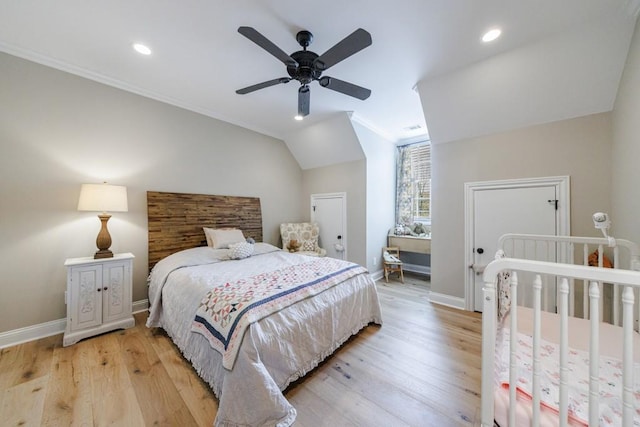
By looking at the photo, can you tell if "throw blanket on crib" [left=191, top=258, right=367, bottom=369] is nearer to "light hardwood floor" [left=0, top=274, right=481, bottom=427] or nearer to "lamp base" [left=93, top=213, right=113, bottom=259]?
"light hardwood floor" [left=0, top=274, right=481, bottom=427]

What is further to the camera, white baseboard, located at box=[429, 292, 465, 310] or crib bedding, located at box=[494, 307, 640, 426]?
white baseboard, located at box=[429, 292, 465, 310]

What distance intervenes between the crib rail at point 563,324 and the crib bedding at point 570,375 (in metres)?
0.11

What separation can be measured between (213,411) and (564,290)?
1960mm

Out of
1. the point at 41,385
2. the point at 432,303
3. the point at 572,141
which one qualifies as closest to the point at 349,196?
the point at 432,303

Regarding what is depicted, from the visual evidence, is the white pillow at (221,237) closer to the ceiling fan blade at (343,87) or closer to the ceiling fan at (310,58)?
the ceiling fan at (310,58)

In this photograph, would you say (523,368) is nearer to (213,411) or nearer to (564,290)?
(564,290)

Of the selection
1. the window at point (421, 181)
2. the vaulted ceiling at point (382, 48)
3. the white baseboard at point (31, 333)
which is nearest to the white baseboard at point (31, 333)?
the white baseboard at point (31, 333)

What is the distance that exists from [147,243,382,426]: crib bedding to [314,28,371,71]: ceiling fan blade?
1.90 meters

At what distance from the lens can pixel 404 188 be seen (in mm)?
4684

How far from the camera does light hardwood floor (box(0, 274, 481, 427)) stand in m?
1.42

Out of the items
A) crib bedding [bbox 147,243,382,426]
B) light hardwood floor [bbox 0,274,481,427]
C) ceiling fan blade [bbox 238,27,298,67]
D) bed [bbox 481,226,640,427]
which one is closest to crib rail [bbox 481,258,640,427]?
bed [bbox 481,226,640,427]

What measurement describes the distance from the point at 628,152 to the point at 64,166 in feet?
17.0

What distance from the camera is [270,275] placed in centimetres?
212

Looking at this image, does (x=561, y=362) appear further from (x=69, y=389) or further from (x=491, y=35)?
(x=69, y=389)
